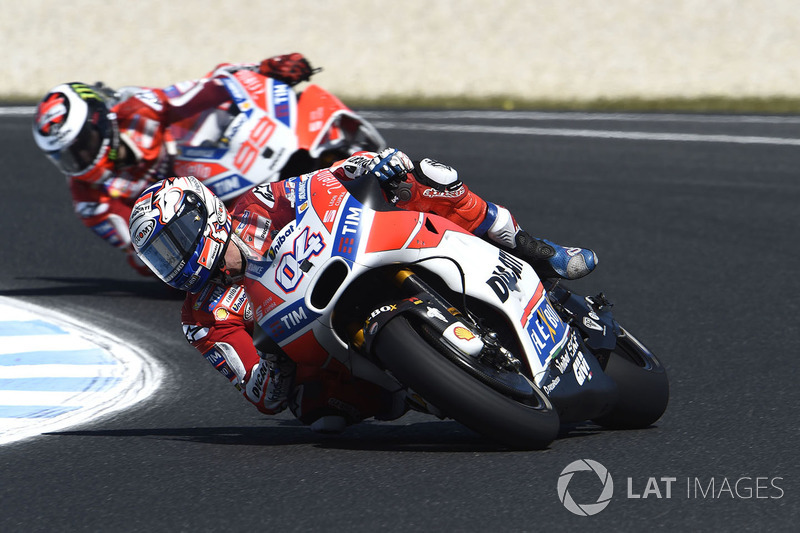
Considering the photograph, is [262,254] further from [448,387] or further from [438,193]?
[448,387]

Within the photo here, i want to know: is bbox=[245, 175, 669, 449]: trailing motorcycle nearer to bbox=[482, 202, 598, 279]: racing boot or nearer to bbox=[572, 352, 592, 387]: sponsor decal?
bbox=[572, 352, 592, 387]: sponsor decal

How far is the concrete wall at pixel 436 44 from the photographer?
1983 centimetres

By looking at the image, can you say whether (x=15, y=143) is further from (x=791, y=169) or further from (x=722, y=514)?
(x=722, y=514)

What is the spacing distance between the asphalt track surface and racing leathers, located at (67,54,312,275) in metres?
0.60

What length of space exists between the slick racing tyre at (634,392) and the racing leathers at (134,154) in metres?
5.02

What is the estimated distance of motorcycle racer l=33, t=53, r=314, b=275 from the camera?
30.6ft

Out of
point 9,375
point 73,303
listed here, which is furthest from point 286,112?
point 9,375

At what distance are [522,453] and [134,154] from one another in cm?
549

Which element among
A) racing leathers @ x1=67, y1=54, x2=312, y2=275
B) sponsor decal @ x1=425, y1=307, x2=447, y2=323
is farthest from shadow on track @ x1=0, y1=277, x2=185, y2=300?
sponsor decal @ x1=425, y1=307, x2=447, y2=323

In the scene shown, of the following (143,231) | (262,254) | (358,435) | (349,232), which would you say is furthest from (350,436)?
(143,231)

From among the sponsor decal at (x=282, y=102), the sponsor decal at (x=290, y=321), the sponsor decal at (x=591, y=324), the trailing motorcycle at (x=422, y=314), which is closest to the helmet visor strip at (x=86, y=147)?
the sponsor decal at (x=282, y=102)

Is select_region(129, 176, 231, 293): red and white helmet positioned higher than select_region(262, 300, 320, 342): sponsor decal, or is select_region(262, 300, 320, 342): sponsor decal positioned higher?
select_region(129, 176, 231, 293): red and white helmet

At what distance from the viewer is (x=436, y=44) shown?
72.8 feet

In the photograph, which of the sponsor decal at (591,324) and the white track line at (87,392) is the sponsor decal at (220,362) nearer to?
the white track line at (87,392)
